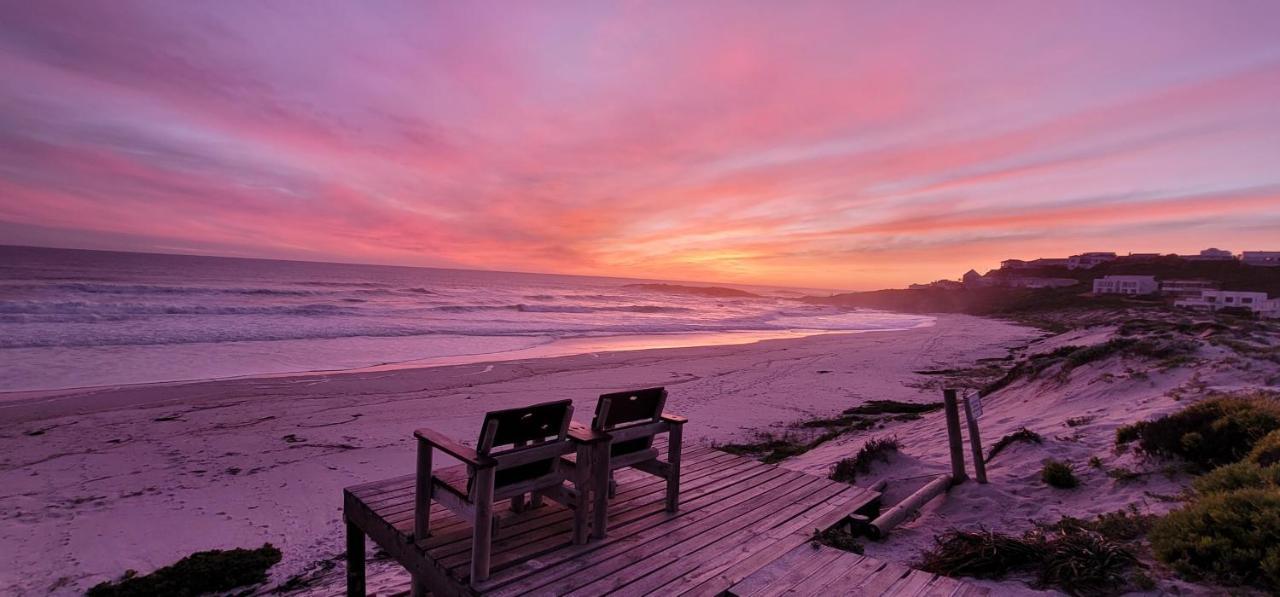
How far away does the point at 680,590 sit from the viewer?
4.03 m

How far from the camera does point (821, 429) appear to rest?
1179 cm

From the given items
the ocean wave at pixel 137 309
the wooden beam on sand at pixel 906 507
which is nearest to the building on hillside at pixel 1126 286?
the wooden beam on sand at pixel 906 507

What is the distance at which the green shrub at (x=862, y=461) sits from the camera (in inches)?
305

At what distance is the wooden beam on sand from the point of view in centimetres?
539

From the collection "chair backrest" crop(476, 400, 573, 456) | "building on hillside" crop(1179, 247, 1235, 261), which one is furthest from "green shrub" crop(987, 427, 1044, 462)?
"building on hillside" crop(1179, 247, 1235, 261)

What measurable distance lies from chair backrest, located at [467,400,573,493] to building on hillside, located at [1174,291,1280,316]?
199 ft

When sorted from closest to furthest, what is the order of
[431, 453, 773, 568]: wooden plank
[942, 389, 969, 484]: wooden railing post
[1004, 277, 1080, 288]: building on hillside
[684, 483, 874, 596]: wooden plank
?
[684, 483, 874, 596]: wooden plank < [431, 453, 773, 568]: wooden plank < [942, 389, 969, 484]: wooden railing post < [1004, 277, 1080, 288]: building on hillside

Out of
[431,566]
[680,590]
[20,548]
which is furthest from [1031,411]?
[20,548]

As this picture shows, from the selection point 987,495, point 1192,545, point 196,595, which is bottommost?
point 196,595

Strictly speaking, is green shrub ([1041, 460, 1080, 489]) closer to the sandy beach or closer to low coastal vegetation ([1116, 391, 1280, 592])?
low coastal vegetation ([1116, 391, 1280, 592])

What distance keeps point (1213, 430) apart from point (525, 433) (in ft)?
24.5

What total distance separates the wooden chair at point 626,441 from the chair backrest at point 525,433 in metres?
0.26

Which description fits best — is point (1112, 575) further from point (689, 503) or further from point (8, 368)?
point (8, 368)

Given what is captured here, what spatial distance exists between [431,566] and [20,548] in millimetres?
5554
